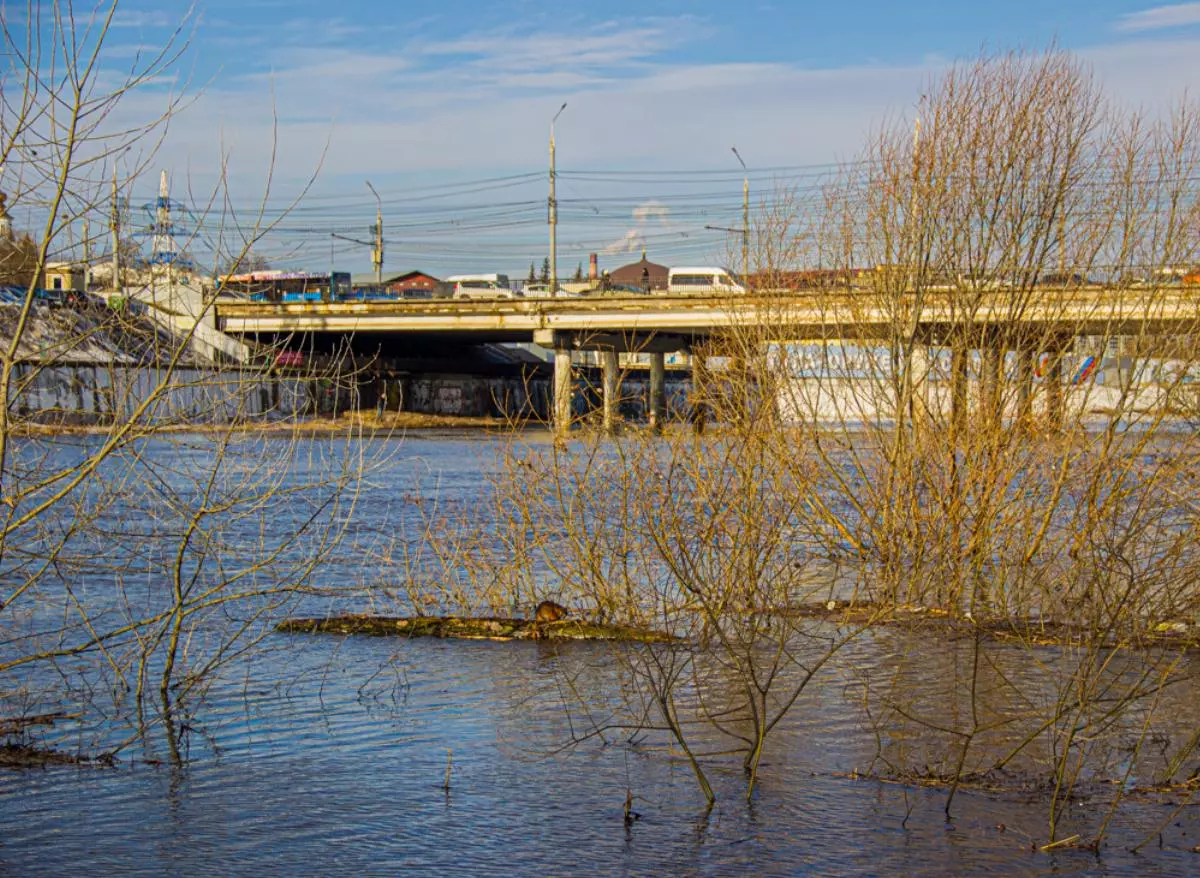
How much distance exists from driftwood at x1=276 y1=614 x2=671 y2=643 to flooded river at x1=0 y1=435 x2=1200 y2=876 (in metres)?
1.66

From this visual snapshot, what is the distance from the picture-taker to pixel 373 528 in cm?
2291

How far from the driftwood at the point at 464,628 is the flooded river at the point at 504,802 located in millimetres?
1663

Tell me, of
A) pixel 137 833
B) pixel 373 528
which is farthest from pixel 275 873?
pixel 373 528

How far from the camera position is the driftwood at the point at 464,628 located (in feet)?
43.0

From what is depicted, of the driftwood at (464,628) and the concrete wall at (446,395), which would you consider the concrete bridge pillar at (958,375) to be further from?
the concrete wall at (446,395)

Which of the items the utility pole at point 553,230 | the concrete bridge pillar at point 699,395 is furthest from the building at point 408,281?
the concrete bridge pillar at point 699,395

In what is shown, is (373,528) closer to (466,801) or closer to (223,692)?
(223,692)

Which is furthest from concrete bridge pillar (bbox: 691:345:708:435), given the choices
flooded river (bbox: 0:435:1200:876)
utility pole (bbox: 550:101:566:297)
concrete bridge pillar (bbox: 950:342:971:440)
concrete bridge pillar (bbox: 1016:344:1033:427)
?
utility pole (bbox: 550:101:566:297)

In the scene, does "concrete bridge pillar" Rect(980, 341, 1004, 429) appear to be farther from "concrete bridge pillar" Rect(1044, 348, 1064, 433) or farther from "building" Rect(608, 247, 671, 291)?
"building" Rect(608, 247, 671, 291)

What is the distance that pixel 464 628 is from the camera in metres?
13.4

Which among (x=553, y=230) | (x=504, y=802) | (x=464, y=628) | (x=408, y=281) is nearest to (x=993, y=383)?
(x=464, y=628)

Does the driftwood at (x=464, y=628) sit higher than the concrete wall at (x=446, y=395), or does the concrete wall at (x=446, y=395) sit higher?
the concrete wall at (x=446, y=395)

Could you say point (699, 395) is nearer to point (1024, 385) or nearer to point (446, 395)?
point (1024, 385)

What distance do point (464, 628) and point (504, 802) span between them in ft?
16.9
